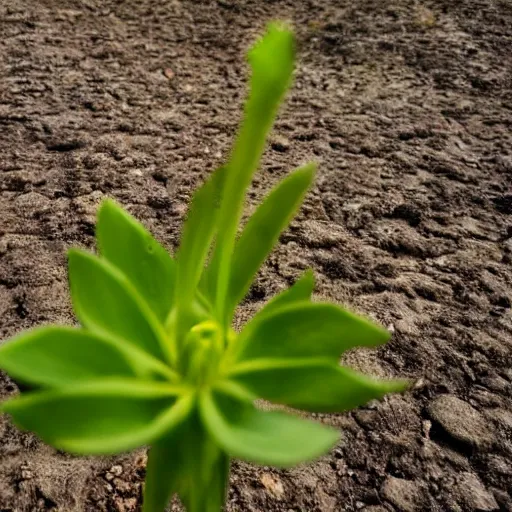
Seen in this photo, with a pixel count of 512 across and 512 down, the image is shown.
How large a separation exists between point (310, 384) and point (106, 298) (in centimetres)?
15

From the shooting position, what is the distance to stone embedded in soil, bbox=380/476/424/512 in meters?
0.63

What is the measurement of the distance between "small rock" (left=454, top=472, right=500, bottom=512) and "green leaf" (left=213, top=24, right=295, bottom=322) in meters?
0.42

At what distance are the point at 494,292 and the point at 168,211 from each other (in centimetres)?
48

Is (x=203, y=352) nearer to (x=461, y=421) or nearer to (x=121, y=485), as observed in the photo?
(x=121, y=485)

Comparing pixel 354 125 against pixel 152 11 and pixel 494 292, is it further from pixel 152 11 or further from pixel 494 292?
pixel 152 11

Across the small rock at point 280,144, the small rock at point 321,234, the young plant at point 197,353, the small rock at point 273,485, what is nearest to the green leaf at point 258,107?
the young plant at point 197,353

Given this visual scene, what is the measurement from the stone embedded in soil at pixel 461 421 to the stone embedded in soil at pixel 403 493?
0.08m

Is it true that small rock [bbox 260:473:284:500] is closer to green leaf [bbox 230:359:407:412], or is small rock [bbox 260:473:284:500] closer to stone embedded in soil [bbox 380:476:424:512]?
stone embedded in soil [bbox 380:476:424:512]

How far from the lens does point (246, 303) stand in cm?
82

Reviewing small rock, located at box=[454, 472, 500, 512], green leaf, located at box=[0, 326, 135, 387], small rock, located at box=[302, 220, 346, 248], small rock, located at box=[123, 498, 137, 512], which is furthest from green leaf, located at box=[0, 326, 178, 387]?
small rock, located at box=[302, 220, 346, 248]

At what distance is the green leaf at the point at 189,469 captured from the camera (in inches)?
15.7

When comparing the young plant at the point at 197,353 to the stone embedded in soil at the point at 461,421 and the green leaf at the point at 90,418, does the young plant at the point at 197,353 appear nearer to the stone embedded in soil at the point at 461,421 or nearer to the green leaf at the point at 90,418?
the green leaf at the point at 90,418

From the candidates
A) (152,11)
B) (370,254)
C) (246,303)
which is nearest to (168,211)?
(246,303)

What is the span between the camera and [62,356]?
1.26ft
